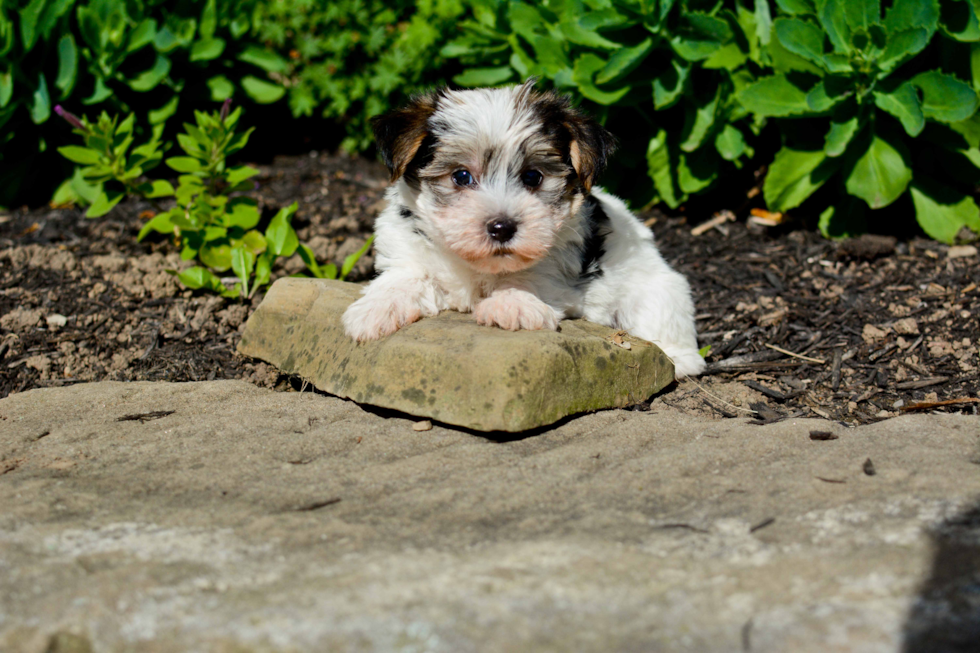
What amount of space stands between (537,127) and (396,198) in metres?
0.88

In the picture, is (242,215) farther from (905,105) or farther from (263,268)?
(905,105)

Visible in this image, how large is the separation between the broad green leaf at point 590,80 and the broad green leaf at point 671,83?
24 cm

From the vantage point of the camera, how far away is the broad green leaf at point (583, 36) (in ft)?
17.8

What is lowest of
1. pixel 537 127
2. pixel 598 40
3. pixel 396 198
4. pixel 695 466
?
pixel 695 466

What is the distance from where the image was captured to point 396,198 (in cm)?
408

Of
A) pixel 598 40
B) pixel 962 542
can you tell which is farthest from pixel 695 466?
pixel 598 40

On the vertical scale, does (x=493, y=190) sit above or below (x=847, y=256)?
above

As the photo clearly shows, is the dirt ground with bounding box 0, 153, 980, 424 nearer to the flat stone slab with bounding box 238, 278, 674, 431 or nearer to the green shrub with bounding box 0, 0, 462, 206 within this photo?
the flat stone slab with bounding box 238, 278, 674, 431

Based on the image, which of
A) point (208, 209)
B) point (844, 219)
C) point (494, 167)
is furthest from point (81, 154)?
point (844, 219)

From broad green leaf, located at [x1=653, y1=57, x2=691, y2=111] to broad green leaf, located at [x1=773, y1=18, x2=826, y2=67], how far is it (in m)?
0.66

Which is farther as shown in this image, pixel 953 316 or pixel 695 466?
pixel 953 316

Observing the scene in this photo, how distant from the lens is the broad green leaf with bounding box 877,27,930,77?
4582 millimetres

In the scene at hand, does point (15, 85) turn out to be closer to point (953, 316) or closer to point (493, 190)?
point (493, 190)

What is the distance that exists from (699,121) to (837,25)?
105 cm
